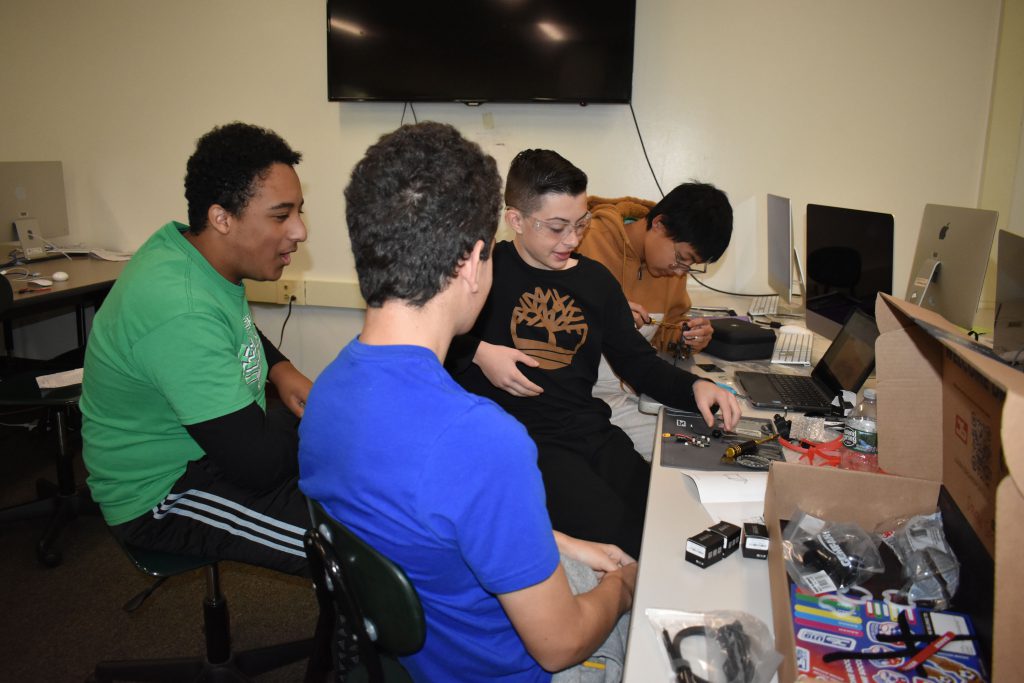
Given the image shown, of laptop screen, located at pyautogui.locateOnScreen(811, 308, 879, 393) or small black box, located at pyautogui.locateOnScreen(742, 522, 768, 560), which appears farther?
laptop screen, located at pyautogui.locateOnScreen(811, 308, 879, 393)

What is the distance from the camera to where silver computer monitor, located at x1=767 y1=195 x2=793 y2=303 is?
2.69 metres

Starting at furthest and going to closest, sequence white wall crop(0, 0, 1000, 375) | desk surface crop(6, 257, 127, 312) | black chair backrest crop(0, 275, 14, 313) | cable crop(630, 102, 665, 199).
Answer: cable crop(630, 102, 665, 199)
white wall crop(0, 0, 1000, 375)
desk surface crop(6, 257, 127, 312)
black chair backrest crop(0, 275, 14, 313)

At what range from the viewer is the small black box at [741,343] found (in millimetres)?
2387

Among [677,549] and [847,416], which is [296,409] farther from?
[847,416]

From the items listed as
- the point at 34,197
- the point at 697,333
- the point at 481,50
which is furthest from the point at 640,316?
the point at 34,197

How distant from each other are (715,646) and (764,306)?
2458 mm

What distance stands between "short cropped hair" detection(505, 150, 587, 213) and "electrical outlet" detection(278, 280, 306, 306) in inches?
89.5

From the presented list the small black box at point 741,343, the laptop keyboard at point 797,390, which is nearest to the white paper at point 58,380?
the small black box at point 741,343

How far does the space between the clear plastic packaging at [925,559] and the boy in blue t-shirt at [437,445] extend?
1.55 feet

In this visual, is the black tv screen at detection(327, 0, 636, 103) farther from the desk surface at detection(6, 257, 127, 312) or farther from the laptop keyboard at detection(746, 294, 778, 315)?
the desk surface at detection(6, 257, 127, 312)

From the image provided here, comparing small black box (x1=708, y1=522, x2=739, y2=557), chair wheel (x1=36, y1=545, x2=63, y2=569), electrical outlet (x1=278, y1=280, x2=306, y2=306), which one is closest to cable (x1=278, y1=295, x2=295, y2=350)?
electrical outlet (x1=278, y1=280, x2=306, y2=306)

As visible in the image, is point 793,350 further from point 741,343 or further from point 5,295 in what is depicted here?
point 5,295

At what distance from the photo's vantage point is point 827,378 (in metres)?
2.03

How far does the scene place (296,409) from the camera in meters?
1.78
